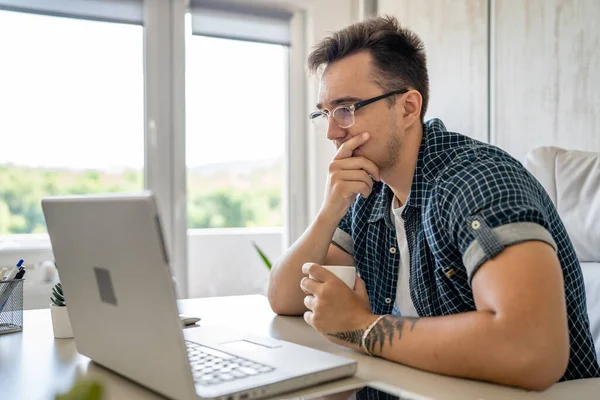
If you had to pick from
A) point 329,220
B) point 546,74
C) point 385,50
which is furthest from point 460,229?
point 546,74

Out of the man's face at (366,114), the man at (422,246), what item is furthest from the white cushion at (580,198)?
the man's face at (366,114)

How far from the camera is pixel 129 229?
0.74m

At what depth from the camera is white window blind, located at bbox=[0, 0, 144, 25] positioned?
276cm

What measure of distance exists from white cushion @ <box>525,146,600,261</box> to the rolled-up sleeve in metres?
0.40

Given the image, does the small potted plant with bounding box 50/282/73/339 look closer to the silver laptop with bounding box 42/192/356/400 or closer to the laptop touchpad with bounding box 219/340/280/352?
the silver laptop with bounding box 42/192/356/400

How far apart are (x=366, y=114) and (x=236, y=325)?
581 millimetres

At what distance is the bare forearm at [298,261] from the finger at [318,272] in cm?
Answer: 34

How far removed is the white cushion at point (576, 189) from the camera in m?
1.56

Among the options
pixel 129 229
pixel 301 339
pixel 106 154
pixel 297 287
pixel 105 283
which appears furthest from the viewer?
pixel 106 154

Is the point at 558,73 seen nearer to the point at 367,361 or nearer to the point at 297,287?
the point at 297,287

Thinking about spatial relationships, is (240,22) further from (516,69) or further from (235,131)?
(516,69)

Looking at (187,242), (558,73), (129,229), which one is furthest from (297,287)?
(187,242)

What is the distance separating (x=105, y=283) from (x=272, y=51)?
2.62m

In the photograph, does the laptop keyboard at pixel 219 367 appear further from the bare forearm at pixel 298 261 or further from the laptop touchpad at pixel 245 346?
the bare forearm at pixel 298 261
